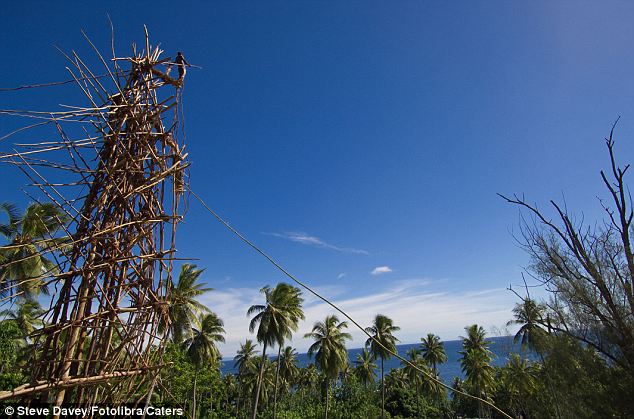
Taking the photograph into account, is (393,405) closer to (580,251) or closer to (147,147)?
(580,251)

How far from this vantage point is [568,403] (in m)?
10.4

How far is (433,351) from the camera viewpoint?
3894 centimetres

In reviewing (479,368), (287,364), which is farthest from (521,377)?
(287,364)

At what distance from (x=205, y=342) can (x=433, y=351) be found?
26.8 meters

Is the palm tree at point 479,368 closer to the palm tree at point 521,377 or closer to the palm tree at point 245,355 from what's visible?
the palm tree at point 521,377

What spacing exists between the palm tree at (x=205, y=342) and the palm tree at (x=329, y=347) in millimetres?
7959

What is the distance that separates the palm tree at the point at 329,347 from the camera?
A: 28.1 metres

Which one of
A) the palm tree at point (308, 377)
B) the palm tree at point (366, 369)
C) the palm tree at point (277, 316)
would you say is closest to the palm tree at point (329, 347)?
the palm tree at point (277, 316)

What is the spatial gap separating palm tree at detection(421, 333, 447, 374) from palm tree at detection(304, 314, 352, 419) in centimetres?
1435

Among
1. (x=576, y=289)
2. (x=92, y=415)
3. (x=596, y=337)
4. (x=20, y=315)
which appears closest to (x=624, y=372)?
(x=596, y=337)

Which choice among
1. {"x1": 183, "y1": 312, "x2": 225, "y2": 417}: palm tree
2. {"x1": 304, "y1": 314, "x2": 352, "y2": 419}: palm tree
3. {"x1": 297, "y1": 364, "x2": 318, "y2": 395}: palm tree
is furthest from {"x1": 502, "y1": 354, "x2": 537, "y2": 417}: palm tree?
{"x1": 297, "y1": 364, "x2": 318, "y2": 395}: palm tree

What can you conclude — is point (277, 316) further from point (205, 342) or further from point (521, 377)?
point (521, 377)

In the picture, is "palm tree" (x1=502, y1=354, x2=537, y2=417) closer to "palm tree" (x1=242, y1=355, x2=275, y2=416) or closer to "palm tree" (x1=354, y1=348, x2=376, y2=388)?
"palm tree" (x1=354, y1=348, x2=376, y2=388)

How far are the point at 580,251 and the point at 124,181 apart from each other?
30.3 ft
